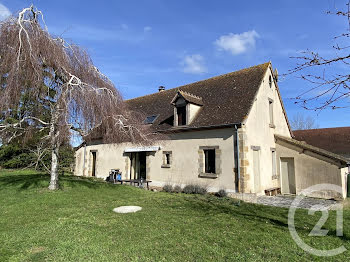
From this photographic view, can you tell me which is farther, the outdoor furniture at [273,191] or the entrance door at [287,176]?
the entrance door at [287,176]

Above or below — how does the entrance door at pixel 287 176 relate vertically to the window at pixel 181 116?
below

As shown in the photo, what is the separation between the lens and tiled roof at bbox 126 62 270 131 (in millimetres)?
12822

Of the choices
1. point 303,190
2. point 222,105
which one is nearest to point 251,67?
point 222,105

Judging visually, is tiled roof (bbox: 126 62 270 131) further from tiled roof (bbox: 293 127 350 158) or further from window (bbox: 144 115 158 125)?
tiled roof (bbox: 293 127 350 158)

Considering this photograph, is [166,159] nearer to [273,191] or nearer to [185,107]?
[185,107]

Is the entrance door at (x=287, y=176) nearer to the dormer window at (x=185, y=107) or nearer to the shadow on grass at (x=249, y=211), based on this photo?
the shadow on grass at (x=249, y=211)

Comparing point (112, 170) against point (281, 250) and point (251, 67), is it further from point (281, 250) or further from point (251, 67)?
point (281, 250)

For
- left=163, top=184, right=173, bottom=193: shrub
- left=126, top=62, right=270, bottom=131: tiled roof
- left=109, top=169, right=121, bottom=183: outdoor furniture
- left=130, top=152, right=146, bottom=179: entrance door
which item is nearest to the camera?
left=126, top=62, right=270, bottom=131: tiled roof

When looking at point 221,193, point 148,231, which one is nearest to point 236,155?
point 221,193

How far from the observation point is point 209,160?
1311 centimetres

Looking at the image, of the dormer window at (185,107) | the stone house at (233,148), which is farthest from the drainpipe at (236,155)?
the dormer window at (185,107)

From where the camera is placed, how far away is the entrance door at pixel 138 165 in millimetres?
17125

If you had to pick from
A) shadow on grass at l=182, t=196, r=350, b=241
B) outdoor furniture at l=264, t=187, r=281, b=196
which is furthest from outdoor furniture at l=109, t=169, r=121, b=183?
outdoor furniture at l=264, t=187, r=281, b=196

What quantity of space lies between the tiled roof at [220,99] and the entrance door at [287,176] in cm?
487
